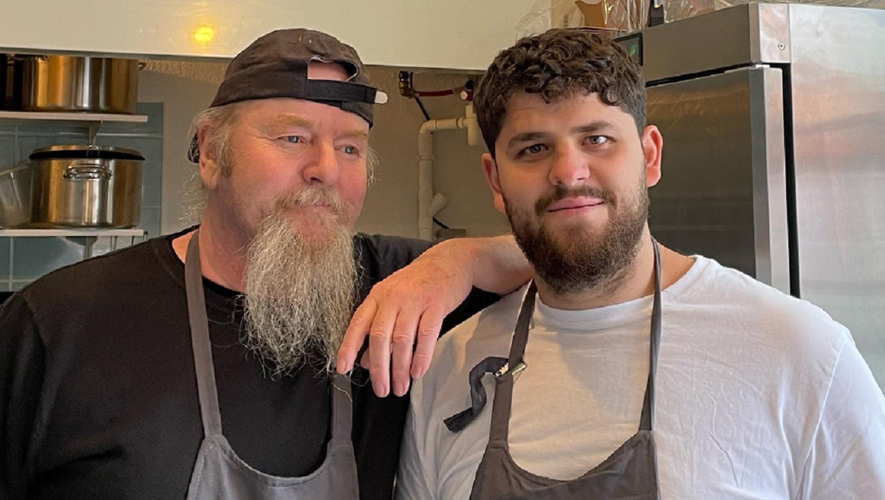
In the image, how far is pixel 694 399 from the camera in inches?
35.8

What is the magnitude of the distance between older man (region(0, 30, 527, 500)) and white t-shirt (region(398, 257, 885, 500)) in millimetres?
120

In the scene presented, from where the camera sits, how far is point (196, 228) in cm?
127

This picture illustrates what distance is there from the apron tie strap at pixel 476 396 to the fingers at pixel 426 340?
93mm

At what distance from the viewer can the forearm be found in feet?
3.71

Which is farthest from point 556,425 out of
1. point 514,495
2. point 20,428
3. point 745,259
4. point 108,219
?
point 108,219

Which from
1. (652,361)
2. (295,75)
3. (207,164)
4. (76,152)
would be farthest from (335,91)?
(76,152)

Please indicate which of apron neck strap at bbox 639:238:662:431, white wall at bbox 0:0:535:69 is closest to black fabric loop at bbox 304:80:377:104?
apron neck strap at bbox 639:238:662:431

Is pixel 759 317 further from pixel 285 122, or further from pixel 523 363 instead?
pixel 285 122

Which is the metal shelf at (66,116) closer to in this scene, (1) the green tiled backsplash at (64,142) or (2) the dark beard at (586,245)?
(1) the green tiled backsplash at (64,142)

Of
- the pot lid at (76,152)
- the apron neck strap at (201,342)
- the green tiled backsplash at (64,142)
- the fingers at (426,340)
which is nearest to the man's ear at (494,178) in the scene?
the fingers at (426,340)

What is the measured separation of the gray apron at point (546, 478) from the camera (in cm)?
89

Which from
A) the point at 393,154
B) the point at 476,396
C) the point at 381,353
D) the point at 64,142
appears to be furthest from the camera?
the point at 393,154

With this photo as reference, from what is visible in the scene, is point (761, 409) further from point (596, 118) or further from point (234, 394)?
point (234, 394)

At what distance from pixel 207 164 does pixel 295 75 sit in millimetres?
194
